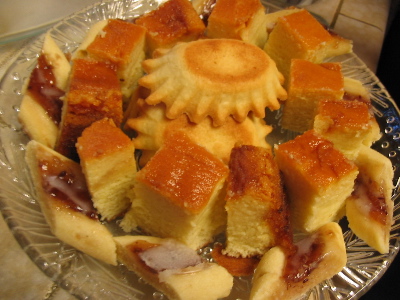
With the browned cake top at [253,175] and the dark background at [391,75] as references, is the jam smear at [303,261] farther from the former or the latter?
the dark background at [391,75]

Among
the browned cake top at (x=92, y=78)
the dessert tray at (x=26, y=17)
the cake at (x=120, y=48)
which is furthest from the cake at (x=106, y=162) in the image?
the dessert tray at (x=26, y=17)

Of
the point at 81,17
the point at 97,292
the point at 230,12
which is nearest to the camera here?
the point at 97,292

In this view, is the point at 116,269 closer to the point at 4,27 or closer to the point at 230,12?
the point at 230,12

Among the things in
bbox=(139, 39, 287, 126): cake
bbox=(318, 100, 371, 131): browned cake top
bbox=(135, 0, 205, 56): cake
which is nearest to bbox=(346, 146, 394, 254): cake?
bbox=(318, 100, 371, 131): browned cake top

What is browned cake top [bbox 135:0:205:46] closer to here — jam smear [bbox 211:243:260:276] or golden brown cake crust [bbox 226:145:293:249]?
golden brown cake crust [bbox 226:145:293:249]

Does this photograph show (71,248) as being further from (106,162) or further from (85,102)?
(85,102)

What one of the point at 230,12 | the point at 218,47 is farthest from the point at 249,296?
the point at 230,12

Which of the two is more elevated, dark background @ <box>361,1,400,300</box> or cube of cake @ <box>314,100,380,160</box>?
cube of cake @ <box>314,100,380,160</box>
